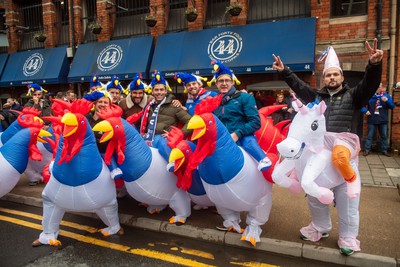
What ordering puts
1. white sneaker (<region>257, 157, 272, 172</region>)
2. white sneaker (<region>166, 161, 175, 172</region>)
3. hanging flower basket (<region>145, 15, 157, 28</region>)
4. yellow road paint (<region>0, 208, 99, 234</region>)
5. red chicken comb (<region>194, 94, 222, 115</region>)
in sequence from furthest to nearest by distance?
hanging flower basket (<region>145, 15, 157, 28</region>), yellow road paint (<region>0, 208, 99, 234</region>), white sneaker (<region>166, 161, 175, 172</region>), white sneaker (<region>257, 157, 272, 172</region>), red chicken comb (<region>194, 94, 222, 115</region>)

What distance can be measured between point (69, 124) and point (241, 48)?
8326mm

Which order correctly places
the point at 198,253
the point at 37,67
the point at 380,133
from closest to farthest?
1. the point at 198,253
2. the point at 380,133
3. the point at 37,67

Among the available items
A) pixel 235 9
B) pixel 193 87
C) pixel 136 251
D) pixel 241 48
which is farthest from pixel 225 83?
pixel 235 9

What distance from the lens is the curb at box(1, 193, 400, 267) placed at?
3.45 m

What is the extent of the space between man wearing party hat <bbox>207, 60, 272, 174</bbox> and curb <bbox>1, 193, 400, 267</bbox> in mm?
1013

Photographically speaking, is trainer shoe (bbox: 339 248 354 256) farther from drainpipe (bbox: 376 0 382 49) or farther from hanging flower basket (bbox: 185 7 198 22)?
hanging flower basket (bbox: 185 7 198 22)

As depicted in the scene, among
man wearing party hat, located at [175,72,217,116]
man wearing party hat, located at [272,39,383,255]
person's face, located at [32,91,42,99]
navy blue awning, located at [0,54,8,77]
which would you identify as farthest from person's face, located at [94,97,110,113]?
navy blue awning, located at [0,54,8,77]

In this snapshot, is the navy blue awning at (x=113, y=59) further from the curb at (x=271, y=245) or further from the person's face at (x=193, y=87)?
the curb at (x=271, y=245)

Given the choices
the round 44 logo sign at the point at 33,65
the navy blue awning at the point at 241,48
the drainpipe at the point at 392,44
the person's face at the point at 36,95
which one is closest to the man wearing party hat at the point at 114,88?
the person's face at the point at 36,95

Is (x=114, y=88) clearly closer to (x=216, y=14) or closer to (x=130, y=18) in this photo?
(x=216, y=14)

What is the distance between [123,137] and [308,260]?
2.50m

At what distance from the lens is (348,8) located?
33.3 ft

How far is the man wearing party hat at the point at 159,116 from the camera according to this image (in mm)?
4520

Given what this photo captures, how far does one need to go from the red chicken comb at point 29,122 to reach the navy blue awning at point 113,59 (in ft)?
23.5
